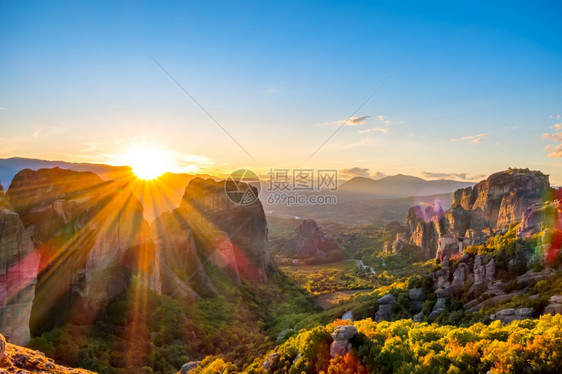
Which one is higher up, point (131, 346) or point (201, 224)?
point (201, 224)

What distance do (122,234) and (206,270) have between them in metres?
17.7

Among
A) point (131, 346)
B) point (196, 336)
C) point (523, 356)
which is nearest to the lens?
point (523, 356)

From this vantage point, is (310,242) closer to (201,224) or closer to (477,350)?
(201,224)

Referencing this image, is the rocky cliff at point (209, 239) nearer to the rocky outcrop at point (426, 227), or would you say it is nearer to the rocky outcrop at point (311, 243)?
the rocky outcrop at point (311, 243)

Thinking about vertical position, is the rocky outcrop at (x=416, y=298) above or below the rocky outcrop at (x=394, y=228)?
above

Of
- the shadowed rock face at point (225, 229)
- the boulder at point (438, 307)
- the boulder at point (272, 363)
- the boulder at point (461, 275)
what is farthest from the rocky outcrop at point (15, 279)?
the boulder at point (461, 275)

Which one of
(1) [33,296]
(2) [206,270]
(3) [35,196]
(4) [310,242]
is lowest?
(4) [310,242]

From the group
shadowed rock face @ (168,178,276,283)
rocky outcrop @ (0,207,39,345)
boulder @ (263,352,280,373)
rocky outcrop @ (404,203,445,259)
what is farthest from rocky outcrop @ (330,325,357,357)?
rocky outcrop @ (404,203,445,259)

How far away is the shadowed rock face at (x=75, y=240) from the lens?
31.4 m

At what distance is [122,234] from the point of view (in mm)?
39594

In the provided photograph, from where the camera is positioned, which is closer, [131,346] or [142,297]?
[131,346]

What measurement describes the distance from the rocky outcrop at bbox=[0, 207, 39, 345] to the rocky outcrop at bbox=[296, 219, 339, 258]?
93751 millimetres

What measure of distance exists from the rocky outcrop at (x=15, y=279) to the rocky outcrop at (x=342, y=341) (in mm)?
24900

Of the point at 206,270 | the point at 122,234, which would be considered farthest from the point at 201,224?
the point at 122,234
